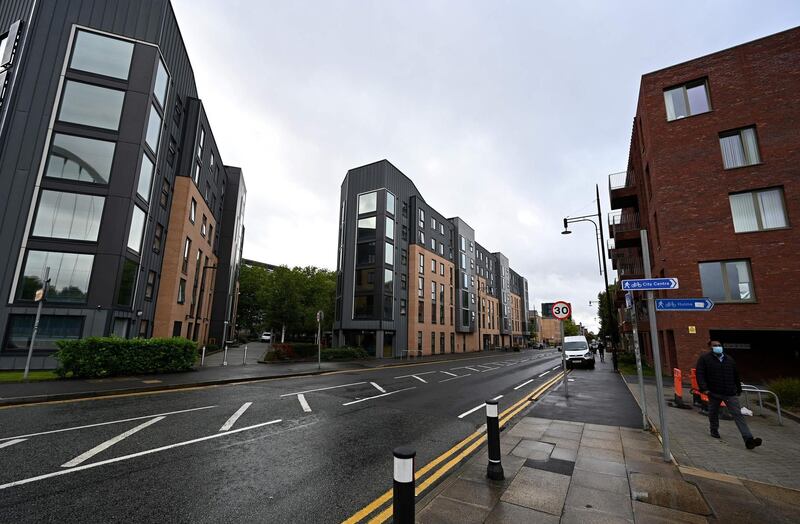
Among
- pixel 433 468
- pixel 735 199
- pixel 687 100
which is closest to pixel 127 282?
pixel 433 468

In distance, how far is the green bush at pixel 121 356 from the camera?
12.7 meters

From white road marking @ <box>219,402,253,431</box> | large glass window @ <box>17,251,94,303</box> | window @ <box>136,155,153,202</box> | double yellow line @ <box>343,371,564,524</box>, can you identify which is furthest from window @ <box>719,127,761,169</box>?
large glass window @ <box>17,251,94,303</box>

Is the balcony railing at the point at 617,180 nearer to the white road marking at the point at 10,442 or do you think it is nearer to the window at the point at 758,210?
the window at the point at 758,210

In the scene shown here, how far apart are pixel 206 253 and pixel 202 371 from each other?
64.6 ft

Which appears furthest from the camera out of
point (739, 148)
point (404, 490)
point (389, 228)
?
point (389, 228)

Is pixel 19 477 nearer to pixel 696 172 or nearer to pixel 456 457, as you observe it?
pixel 456 457

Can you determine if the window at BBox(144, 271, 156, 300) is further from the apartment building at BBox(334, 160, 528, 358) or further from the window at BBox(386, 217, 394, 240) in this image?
the window at BBox(386, 217, 394, 240)

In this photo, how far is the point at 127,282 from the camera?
61.1 ft

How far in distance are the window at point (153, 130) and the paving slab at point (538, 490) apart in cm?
2355

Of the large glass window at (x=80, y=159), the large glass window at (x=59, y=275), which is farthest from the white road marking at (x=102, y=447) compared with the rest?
the large glass window at (x=80, y=159)

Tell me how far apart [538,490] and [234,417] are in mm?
6811

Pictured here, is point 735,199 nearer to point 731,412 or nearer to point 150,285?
Result: point 731,412

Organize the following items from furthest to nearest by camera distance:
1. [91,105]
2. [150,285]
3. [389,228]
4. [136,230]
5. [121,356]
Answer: [389,228], [150,285], [136,230], [91,105], [121,356]

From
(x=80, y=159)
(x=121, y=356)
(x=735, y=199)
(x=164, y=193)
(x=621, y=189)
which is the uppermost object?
(x=621, y=189)
